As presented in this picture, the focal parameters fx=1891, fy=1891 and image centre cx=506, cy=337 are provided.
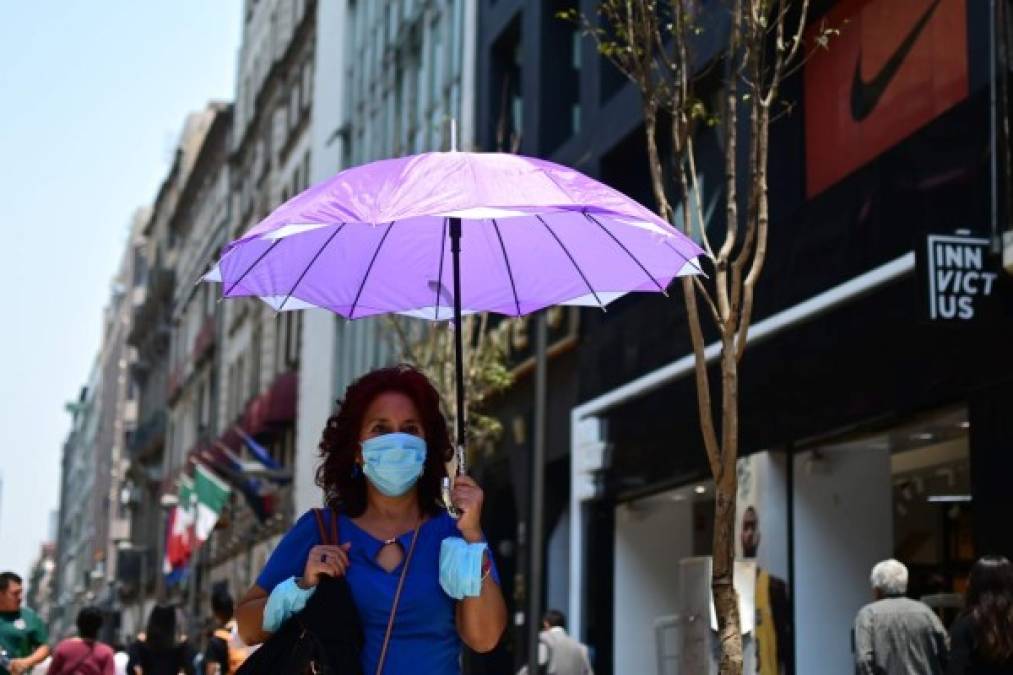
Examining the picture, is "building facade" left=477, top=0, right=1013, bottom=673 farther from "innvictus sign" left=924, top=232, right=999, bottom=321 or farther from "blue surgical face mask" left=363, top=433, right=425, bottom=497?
"blue surgical face mask" left=363, top=433, right=425, bottom=497

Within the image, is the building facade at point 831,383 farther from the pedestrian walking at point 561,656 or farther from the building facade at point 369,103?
the building facade at point 369,103

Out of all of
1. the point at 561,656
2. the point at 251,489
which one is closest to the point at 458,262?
the point at 561,656

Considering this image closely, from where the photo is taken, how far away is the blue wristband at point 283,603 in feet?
16.1

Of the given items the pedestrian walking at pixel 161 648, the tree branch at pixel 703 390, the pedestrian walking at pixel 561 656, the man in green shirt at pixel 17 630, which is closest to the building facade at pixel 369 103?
the pedestrian walking at pixel 561 656

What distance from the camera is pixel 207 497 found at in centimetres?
4147

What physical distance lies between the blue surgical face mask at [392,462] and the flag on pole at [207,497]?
36.7m

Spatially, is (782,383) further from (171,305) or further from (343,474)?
(171,305)

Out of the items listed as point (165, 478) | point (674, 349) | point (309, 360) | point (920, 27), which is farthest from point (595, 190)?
point (165, 478)

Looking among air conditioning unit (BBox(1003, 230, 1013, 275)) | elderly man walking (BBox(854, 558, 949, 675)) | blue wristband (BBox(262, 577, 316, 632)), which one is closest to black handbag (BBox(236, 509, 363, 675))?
blue wristband (BBox(262, 577, 316, 632))

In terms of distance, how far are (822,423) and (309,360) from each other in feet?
91.9

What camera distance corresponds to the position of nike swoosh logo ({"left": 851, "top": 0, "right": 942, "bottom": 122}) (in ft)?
49.6

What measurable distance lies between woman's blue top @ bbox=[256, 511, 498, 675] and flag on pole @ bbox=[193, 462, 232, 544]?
36.7 metres

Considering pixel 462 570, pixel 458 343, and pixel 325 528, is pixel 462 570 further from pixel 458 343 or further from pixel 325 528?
pixel 458 343

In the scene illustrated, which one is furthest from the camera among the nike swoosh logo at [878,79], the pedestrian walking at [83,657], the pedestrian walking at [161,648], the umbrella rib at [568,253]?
the nike swoosh logo at [878,79]
